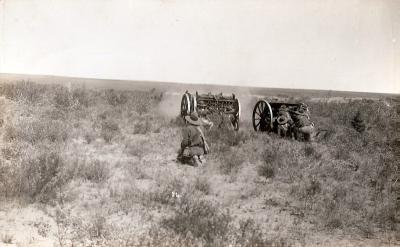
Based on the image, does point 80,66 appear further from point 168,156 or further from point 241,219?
→ point 241,219

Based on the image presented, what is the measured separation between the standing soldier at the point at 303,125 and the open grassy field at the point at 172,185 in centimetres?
32

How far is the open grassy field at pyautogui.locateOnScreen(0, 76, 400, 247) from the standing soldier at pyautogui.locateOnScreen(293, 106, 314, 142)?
322mm

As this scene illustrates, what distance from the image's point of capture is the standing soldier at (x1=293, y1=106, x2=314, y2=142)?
9.41 meters

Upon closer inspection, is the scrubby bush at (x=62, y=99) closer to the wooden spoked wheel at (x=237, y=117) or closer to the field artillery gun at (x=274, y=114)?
the wooden spoked wheel at (x=237, y=117)

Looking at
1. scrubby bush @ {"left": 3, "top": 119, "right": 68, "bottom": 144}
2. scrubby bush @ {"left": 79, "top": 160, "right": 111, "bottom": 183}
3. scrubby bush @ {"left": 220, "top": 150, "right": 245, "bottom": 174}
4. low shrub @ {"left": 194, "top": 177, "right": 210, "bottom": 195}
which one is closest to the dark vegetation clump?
scrubby bush @ {"left": 220, "top": 150, "right": 245, "bottom": 174}

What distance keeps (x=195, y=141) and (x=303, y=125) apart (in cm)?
352

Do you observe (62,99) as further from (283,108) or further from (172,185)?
(283,108)

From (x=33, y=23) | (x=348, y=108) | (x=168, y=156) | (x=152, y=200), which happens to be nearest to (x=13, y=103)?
(x=33, y=23)

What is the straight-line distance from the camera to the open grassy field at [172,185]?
5.50 meters

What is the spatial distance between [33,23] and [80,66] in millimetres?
1425

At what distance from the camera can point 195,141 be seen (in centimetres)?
745

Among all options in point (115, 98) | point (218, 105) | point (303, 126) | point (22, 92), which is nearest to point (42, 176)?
point (22, 92)

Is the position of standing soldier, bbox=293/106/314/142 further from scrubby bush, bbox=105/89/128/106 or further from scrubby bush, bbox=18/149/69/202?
scrubby bush, bbox=18/149/69/202

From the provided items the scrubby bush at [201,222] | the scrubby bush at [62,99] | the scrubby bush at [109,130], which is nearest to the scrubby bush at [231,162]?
the scrubby bush at [201,222]
